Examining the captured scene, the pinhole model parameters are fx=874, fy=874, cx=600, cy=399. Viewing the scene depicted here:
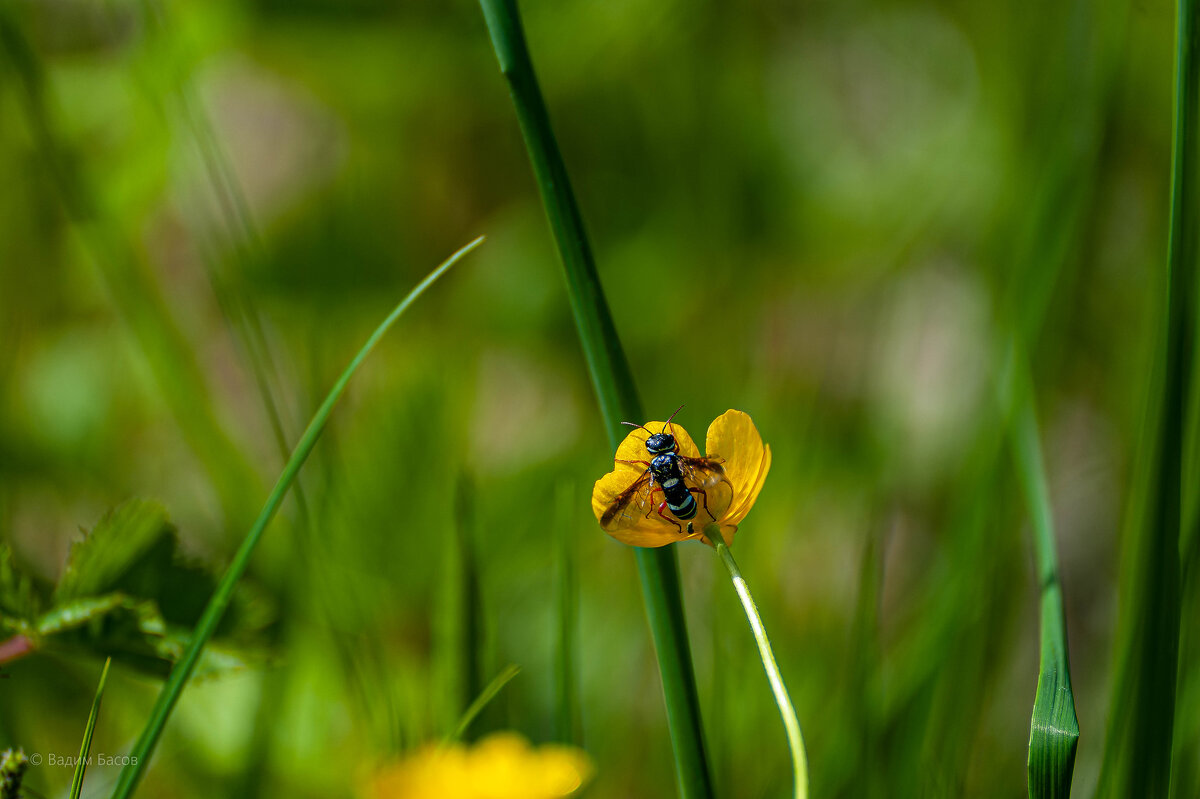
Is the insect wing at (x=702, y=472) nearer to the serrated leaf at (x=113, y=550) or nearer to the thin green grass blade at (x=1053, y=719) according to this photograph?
the thin green grass blade at (x=1053, y=719)

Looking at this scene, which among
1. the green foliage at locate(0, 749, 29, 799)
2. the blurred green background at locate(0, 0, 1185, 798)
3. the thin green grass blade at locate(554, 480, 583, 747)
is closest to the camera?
the green foliage at locate(0, 749, 29, 799)

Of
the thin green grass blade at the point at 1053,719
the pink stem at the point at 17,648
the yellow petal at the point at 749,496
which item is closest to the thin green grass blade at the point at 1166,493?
the thin green grass blade at the point at 1053,719

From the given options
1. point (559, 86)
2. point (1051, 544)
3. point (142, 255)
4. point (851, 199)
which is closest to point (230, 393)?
point (142, 255)

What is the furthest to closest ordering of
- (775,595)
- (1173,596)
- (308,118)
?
(308,118), (775,595), (1173,596)

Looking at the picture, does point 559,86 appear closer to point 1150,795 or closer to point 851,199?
point 851,199

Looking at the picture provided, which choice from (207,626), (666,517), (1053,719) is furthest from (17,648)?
(1053,719)

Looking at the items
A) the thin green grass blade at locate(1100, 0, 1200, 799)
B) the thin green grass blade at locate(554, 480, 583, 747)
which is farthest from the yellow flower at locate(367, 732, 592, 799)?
the thin green grass blade at locate(1100, 0, 1200, 799)

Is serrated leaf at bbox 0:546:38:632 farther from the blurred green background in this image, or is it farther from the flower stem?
the flower stem
